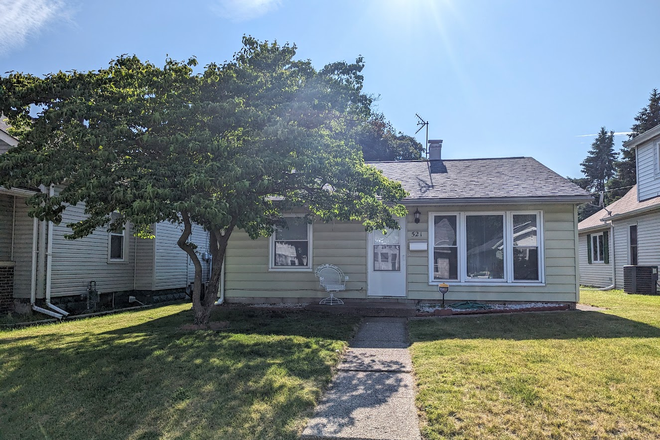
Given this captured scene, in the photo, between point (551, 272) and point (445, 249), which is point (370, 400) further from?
point (551, 272)

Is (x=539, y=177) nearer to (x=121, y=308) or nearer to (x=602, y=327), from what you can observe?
(x=602, y=327)

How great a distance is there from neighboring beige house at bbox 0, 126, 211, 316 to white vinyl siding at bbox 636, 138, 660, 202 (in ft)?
53.0

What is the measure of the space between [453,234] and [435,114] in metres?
6.68

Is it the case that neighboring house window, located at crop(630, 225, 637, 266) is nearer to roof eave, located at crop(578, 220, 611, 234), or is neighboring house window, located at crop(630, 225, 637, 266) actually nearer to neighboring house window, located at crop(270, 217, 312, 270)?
roof eave, located at crop(578, 220, 611, 234)

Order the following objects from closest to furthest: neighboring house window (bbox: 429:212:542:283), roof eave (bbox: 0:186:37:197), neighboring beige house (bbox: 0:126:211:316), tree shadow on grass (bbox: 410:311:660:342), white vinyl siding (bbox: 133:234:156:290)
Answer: tree shadow on grass (bbox: 410:311:660:342) → roof eave (bbox: 0:186:37:197) → neighboring house window (bbox: 429:212:542:283) → neighboring beige house (bbox: 0:126:211:316) → white vinyl siding (bbox: 133:234:156:290)

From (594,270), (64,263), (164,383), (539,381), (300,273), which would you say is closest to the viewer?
(539,381)

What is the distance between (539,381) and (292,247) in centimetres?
688

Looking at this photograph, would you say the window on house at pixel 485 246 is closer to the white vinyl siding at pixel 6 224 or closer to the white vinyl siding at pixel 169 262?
the white vinyl siding at pixel 169 262

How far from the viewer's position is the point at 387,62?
9953mm

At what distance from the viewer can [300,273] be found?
10.4m

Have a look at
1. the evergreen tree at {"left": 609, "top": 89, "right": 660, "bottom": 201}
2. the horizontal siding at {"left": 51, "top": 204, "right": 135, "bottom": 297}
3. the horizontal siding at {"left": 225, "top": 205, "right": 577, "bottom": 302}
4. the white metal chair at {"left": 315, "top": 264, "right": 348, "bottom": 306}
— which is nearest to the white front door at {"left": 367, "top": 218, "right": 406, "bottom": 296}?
the horizontal siding at {"left": 225, "top": 205, "right": 577, "bottom": 302}

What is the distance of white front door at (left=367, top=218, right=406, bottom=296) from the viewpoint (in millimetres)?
10000

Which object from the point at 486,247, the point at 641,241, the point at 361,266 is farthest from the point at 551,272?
the point at 641,241

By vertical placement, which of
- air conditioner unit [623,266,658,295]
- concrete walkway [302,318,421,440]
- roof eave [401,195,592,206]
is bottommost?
concrete walkway [302,318,421,440]
